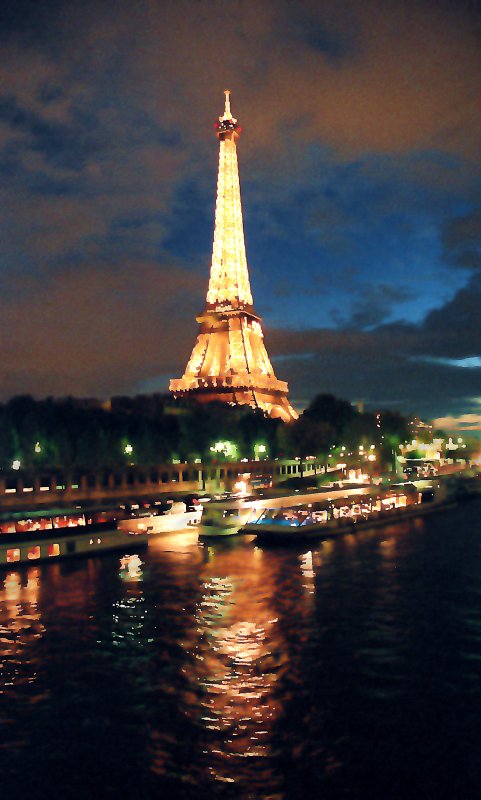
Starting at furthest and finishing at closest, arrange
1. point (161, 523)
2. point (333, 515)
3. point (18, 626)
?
point (333, 515)
point (161, 523)
point (18, 626)

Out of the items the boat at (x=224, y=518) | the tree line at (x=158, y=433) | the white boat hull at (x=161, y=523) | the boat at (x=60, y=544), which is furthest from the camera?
the tree line at (x=158, y=433)

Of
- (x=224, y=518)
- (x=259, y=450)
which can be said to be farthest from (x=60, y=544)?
(x=259, y=450)

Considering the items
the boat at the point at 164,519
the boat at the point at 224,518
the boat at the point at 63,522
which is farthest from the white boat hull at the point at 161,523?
the boat at the point at 224,518

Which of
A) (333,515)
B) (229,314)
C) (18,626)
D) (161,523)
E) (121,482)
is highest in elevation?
(229,314)

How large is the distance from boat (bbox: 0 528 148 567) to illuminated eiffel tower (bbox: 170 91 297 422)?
65924 millimetres

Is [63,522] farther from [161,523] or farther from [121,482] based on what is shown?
[121,482]

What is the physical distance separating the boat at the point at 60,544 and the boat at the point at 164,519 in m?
1.40

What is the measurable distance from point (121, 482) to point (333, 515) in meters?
22.5

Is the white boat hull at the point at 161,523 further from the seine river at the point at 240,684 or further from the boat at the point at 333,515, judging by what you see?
the seine river at the point at 240,684

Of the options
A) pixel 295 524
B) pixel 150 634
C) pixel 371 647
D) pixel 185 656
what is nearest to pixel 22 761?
pixel 185 656

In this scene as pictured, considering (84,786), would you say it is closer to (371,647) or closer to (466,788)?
(466,788)

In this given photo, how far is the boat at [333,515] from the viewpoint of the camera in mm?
42719

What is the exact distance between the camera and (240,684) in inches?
749

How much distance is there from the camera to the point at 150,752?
1533 centimetres
